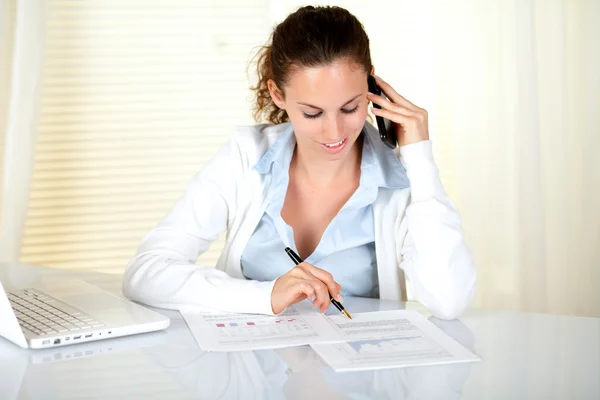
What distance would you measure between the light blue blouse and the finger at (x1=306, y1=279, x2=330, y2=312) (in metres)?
0.31

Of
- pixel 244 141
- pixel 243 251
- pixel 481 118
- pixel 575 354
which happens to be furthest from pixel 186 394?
pixel 481 118

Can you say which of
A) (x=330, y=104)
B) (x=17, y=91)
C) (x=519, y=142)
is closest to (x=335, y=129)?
(x=330, y=104)

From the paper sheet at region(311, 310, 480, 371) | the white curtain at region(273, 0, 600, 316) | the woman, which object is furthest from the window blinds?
the paper sheet at region(311, 310, 480, 371)

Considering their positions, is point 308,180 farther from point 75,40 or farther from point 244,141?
point 75,40

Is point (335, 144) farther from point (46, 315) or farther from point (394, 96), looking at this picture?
point (46, 315)

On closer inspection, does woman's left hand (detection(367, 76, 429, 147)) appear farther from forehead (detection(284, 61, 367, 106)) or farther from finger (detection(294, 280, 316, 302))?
finger (detection(294, 280, 316, 302))

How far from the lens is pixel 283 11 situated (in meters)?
3.45

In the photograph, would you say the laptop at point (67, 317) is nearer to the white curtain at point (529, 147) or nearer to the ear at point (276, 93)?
the ear at point (276, 93)

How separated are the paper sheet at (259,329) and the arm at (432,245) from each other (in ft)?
0.74

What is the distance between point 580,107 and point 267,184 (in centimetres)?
175

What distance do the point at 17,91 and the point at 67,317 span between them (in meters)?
1.98

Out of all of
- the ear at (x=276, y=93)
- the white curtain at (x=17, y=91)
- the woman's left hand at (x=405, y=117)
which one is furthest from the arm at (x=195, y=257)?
the white curtain at (x=17, y=91)

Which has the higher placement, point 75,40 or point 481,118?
point 75,40

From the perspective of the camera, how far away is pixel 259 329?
1.39m
